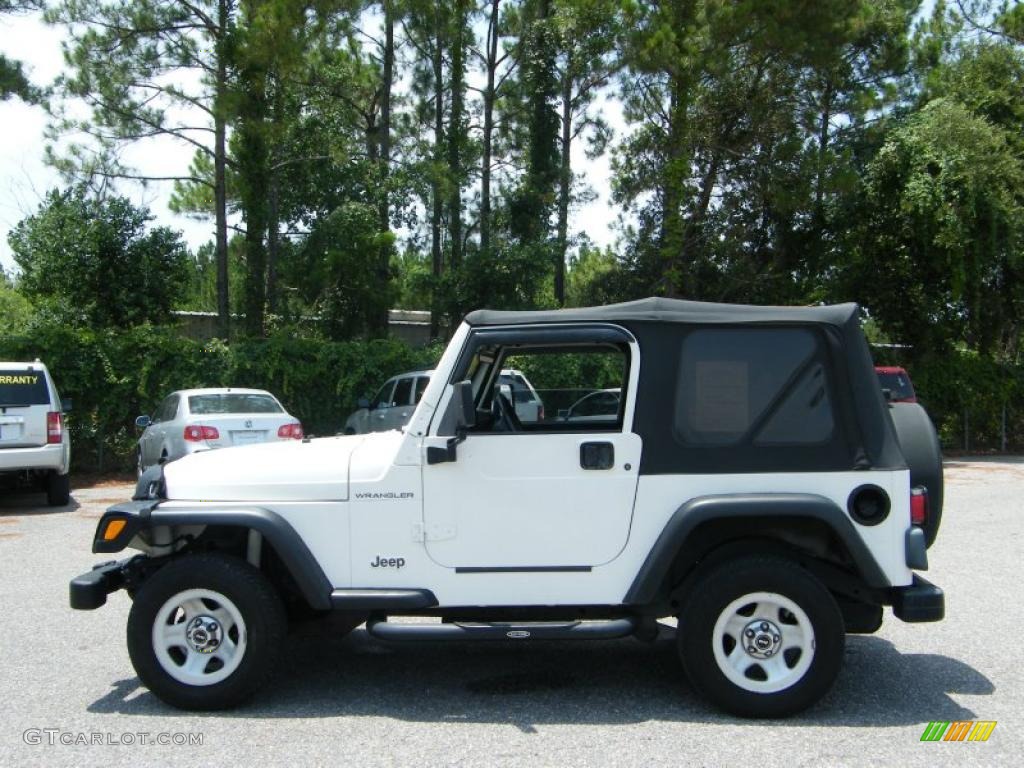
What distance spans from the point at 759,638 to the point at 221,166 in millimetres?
20824

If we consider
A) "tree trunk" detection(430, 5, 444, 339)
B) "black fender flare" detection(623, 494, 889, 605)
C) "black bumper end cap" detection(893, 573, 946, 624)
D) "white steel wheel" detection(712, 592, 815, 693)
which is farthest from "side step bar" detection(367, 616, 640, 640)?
"tree trunk" detection(430, 5, 444, 339)

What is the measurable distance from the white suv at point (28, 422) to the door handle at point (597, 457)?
389 inches

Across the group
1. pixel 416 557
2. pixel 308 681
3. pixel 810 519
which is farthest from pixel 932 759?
pixel 308 681

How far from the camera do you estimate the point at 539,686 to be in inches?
210

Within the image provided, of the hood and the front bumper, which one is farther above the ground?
the hood

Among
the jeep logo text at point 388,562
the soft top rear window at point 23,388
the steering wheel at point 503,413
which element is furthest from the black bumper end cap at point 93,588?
the soft top rear window at point 23,388

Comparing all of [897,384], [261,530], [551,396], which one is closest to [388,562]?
[261,530]

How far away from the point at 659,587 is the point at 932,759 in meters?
1.41

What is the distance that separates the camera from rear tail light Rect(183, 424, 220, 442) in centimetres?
1316

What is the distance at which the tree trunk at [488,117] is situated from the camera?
29266 millimetres

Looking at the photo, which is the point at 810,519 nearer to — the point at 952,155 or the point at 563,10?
the point at 952,155

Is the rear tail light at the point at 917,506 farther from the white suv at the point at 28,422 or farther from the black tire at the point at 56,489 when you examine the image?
the black tire at the point at 56,489

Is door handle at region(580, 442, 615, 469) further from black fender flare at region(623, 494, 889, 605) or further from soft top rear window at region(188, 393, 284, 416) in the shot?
soft top rear window at region(188, 393, 284, 416)

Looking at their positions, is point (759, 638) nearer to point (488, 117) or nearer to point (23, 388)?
point (23, 388)
